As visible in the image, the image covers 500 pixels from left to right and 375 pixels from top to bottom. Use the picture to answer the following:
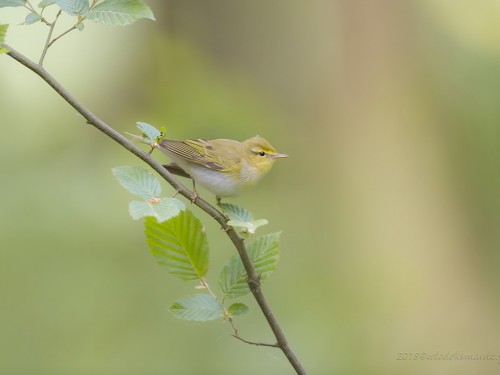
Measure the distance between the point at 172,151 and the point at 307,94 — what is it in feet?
13.9

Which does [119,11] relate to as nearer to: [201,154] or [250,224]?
[250,224]

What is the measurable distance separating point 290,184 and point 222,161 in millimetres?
3640

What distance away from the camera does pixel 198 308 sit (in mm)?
1121

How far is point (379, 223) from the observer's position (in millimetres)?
5887

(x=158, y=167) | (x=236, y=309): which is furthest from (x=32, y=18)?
(x=236, y=309)

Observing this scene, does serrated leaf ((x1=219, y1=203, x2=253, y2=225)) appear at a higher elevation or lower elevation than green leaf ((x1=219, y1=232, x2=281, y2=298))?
higher

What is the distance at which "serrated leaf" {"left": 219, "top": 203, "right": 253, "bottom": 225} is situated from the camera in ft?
3.72

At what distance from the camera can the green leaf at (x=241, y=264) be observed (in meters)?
1.13

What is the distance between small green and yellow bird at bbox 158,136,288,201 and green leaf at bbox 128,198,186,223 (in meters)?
0.95

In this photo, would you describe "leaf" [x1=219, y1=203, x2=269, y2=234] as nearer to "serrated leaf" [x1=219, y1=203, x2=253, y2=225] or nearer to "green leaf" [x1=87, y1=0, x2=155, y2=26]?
"serrated leaf" [x1=219, y1=203, x2=253, y2=225]

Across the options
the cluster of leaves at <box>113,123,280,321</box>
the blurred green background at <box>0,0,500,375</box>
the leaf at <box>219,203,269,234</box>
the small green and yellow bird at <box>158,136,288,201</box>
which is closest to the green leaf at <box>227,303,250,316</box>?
the cluster of leaves at <box>113,123,280,321</box>

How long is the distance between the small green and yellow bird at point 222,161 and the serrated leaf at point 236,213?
72cm

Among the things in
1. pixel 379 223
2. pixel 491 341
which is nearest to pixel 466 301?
pixel 491 341

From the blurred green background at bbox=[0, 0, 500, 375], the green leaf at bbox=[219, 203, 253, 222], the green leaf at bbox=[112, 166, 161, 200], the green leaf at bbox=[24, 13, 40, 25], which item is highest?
the green leaf at bbox=[24, 13, 40, 25]
